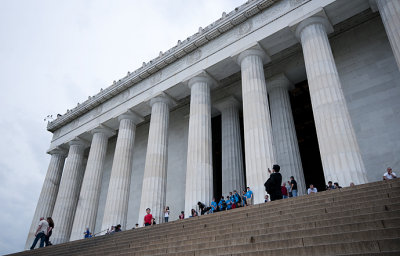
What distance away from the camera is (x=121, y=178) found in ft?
88.2

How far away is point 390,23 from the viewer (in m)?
16.6

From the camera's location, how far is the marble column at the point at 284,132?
22.3 meters

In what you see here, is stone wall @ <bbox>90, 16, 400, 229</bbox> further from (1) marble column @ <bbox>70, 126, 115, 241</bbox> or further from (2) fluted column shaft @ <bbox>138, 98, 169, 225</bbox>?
(1) marble column @ <bbox>70, 126, 115, 241</bbox>

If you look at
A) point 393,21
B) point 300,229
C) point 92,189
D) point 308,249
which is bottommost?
point 308,249

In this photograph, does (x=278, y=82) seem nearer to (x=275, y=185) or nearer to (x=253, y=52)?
(x=253, y=52)

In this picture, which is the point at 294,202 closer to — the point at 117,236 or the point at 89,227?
the point at 117,236

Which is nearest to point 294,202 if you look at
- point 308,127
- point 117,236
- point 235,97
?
point 117,236

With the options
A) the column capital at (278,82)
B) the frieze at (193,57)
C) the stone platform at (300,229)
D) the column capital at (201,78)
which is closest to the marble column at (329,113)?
the stone platform at (300,229)

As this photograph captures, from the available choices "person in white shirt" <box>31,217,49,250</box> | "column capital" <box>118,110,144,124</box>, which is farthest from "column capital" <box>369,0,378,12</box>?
"person in white shirt" <box>31,217,49,250</box>

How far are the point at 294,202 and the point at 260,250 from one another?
5041mm

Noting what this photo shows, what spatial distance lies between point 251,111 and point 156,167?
9.20 meters

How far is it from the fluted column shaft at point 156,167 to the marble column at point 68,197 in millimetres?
11843

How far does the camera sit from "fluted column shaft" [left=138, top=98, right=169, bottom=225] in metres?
22.9

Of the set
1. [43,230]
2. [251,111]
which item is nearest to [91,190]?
[43,230]
